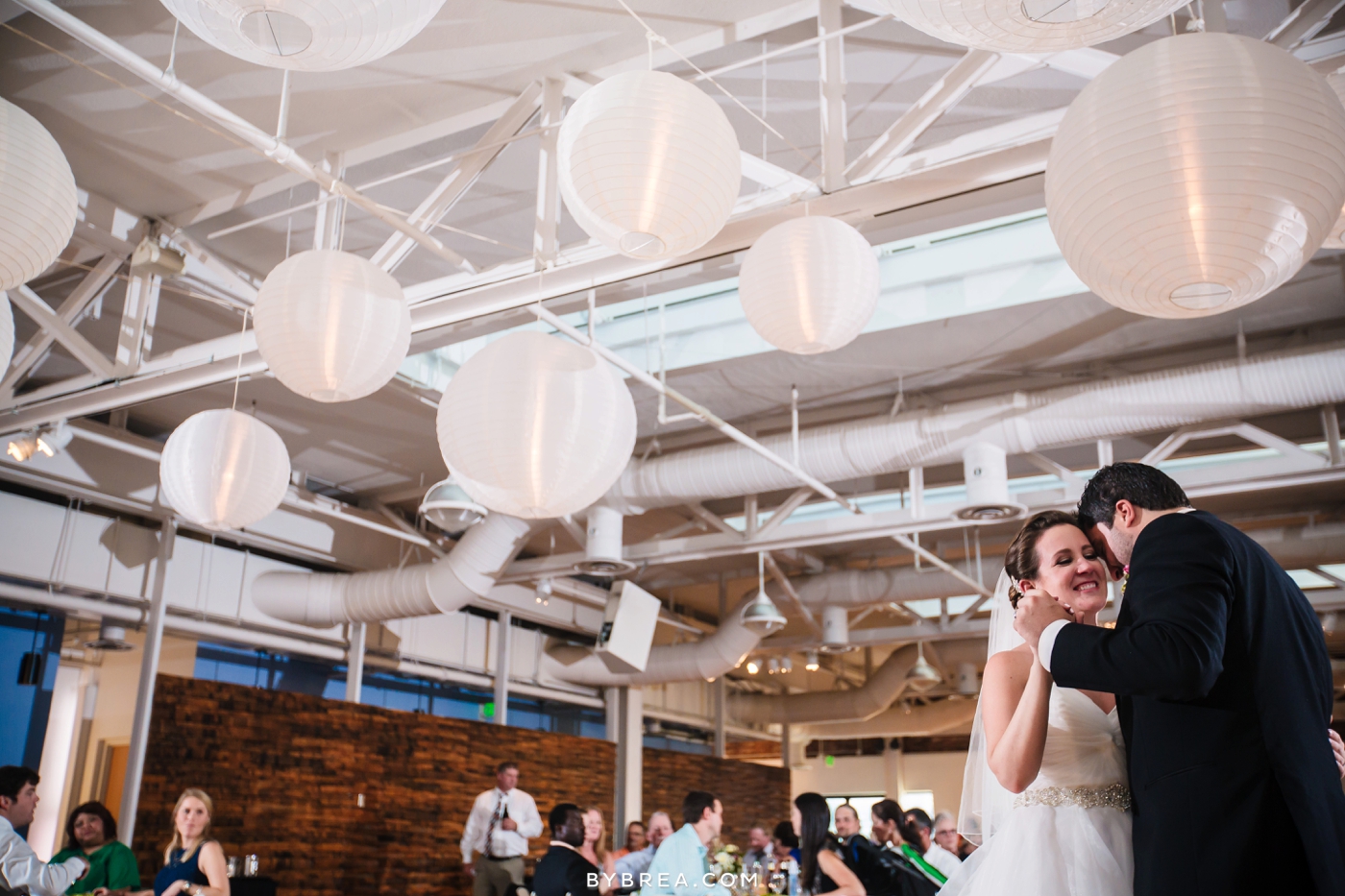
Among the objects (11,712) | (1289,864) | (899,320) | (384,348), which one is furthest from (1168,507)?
(11,712)

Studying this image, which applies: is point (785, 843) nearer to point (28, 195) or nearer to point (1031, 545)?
point (1031, 545)

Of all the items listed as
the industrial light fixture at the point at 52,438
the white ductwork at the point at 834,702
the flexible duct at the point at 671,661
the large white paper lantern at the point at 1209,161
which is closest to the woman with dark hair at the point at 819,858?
the large white paper lantern at the point at 1209,161

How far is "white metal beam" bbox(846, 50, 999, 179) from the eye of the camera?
12.2 feet

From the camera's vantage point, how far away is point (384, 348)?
3447 millimetres

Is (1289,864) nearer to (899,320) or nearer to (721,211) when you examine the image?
→ (721,211)

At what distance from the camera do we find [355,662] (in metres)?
9.75

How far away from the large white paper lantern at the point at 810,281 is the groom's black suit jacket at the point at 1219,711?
5.91 ft

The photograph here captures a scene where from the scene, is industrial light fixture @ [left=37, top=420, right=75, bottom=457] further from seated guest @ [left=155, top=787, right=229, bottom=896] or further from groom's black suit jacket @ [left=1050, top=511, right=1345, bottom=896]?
groom's black suit jacket @ [left=1050, top=511, right=1345, bottom=896]

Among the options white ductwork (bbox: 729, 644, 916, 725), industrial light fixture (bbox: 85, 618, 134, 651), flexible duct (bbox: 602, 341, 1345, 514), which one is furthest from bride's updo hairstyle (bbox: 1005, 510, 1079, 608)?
white ductwork (bbox: 729, 644, 916, 725)

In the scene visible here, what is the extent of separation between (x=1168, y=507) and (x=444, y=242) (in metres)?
4.79

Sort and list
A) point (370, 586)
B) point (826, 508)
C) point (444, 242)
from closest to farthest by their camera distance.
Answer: point (444, 242) < point (370, 586) < point (826, 508)

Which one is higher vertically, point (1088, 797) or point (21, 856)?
point (1088, 797)

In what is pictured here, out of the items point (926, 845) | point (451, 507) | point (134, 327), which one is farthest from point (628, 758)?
point (134, 327)

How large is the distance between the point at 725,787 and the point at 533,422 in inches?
478
